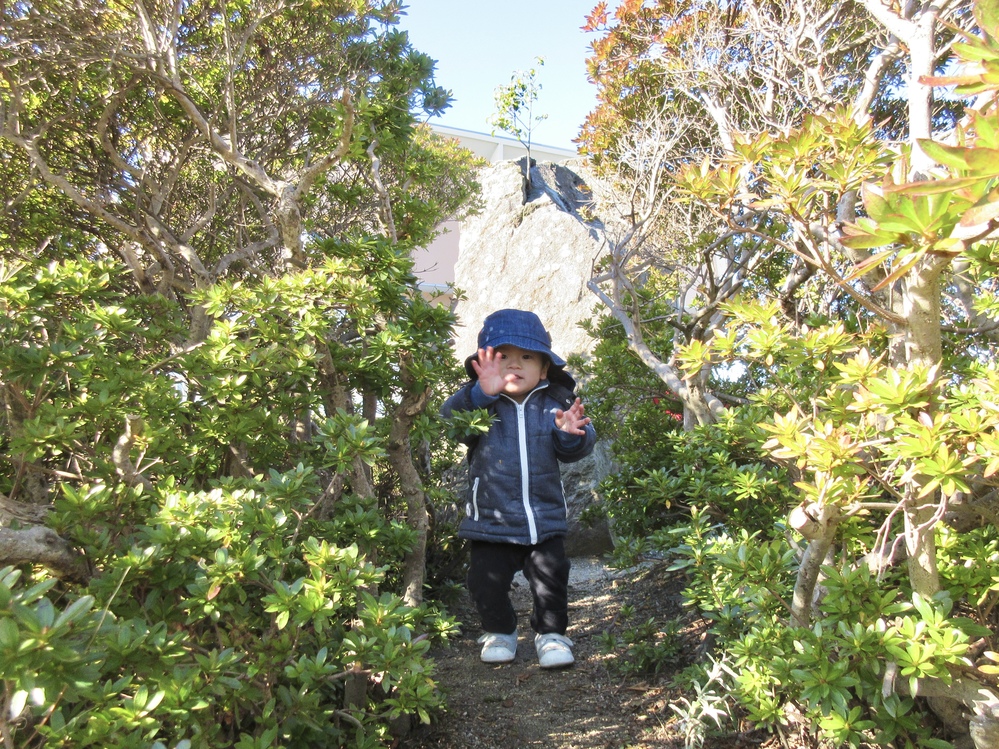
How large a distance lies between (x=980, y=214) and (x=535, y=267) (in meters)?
7.32

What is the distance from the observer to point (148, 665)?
1.54 metres

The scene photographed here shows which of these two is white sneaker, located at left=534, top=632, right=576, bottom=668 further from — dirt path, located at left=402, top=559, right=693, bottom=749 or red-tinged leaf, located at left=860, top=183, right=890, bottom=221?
red-tinged leaf, located at left=860, top=183, right=890, bottom=221

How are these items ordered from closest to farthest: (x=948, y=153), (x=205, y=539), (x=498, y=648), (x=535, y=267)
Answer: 1. (x=948, y=153)
2. (x=205, y=539)
3. (x=498, y=648)
4. (x=535, y=267)

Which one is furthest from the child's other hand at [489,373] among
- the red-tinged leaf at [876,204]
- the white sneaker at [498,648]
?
the red-tinged leaf at [876,204]

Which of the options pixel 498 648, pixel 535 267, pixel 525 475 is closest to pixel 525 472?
pixel 525 475

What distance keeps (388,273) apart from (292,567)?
43.3 inches

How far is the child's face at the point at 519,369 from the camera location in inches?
133

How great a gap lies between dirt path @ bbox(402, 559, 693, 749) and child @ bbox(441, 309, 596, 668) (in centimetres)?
13

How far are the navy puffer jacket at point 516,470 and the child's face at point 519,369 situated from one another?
39mm

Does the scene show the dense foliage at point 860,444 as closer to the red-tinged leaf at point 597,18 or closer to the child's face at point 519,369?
the child's face at point 519,369

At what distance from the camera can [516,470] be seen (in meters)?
3.27

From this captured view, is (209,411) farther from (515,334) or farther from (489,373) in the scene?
(515,334)

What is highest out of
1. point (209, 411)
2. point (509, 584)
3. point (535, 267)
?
point (535, 267)

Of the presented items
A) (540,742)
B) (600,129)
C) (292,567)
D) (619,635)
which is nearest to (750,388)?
(619,635)
